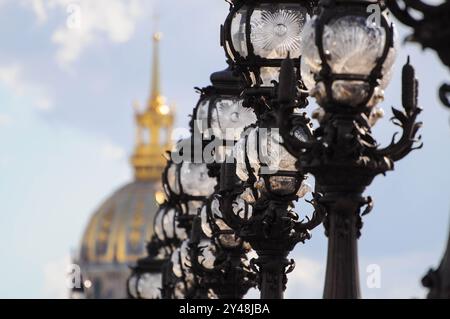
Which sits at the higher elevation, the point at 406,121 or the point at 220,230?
the point at 220,230

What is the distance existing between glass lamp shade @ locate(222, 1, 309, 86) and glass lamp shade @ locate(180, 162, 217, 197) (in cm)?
930

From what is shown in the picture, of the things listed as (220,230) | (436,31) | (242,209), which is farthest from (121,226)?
(436,31)

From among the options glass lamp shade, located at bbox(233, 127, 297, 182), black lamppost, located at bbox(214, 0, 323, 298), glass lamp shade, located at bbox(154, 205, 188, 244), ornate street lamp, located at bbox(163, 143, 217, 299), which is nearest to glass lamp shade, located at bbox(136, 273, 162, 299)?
glass lamp shade, located at bbox(154, 205, 188, 244)

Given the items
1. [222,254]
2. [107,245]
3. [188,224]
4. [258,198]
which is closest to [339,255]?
[258,198]

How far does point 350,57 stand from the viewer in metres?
15.1

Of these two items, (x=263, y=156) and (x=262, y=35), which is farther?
(x=262, y=35)

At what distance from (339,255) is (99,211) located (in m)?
178

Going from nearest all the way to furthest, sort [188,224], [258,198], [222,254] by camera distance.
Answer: [258,198] → [222,254] → [188,224]

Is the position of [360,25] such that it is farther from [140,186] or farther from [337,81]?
[140,186]

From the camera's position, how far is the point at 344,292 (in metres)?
14.8

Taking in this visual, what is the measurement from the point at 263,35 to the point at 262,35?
0.06 ft

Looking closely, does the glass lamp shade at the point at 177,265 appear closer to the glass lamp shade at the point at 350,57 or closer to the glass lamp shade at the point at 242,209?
the glass lamp shade at the point at 242,209

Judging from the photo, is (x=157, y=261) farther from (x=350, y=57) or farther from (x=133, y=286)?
(x=350, y=57)

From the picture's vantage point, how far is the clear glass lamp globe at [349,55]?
1503cm
